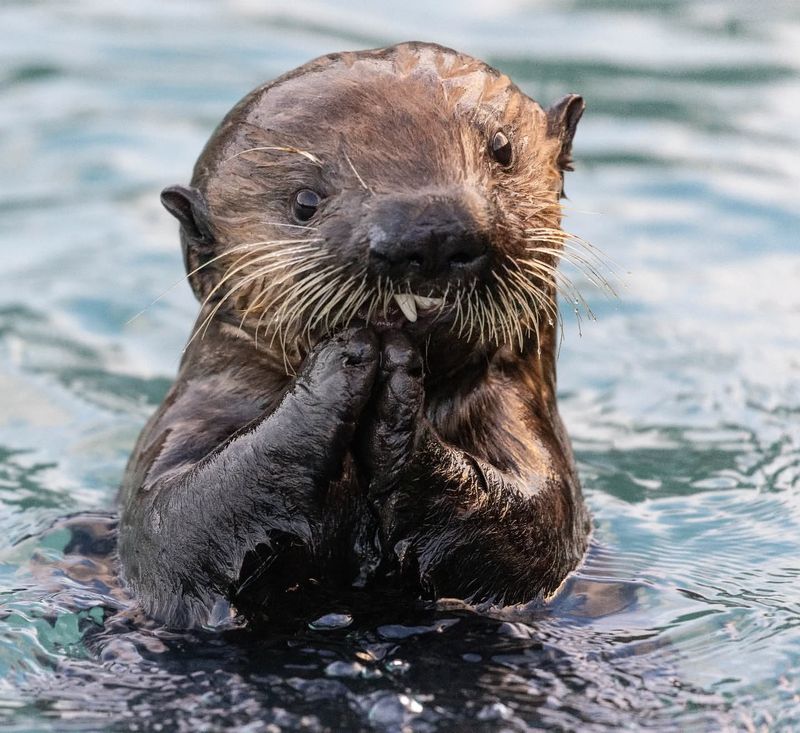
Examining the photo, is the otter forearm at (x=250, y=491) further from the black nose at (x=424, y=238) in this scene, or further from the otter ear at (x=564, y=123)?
the otter ear at (x=564, y=123)

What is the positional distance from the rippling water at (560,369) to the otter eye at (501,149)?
138 cm

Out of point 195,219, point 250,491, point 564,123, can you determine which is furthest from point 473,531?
point 564,123

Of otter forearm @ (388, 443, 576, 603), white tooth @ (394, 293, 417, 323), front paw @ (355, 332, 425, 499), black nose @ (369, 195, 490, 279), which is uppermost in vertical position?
black nose @ (369, 195, 490, 279)

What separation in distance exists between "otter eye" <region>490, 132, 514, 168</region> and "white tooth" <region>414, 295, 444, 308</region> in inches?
23.3

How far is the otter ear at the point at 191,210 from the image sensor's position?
15.9 feet

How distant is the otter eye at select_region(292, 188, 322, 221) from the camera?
446 cm

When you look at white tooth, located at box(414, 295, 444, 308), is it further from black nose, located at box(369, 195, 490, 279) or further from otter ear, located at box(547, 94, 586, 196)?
otter ear, located at box(547, 94, 586, 196)

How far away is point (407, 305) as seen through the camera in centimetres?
424

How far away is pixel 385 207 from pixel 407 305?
0.30 m

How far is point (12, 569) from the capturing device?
543 centimetres

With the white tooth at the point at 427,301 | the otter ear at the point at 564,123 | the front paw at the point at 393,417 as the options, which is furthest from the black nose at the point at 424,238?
the otter ear at the point at 564,123

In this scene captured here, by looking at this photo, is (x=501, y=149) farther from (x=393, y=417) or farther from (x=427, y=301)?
(x=393, y=417)

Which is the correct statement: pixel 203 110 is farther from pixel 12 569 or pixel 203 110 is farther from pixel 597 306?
pixel 12 569

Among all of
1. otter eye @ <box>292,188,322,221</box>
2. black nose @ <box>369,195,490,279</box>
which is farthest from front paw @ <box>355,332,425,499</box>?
otter eye @ <box>292,188,322,221</box>
